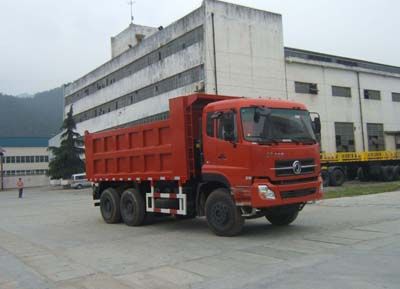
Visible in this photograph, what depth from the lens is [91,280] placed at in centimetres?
754

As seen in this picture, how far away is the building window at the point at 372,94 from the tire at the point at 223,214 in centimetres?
4157

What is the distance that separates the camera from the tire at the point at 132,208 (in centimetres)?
1383

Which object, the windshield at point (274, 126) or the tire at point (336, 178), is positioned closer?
the windshield at point (274, 126)

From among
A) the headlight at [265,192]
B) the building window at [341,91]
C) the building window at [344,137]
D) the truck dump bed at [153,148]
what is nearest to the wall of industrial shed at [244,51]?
the building window at [341,91]

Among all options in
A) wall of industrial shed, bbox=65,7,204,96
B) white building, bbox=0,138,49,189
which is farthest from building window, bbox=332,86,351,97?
white building, bbox=0,138,49,189

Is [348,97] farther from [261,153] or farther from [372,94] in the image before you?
[261,153]

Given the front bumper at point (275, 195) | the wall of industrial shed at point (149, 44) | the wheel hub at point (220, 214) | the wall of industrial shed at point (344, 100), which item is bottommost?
the wheel hub at point (220, 214)

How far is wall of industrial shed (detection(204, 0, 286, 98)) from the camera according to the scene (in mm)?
37594

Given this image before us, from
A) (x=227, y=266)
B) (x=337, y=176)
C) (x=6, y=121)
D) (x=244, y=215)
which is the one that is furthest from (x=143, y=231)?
(x=6, y=121)

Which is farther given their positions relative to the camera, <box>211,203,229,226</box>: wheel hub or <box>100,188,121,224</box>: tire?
<box>100,188,121,224</box>: tire

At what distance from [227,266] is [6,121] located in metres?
126

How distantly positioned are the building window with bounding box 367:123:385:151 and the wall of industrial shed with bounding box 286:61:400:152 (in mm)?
510

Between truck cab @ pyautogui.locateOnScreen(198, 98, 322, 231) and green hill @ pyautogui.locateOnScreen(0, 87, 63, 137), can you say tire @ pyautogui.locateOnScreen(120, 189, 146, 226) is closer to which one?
truck cab @ pyautogui.locateOnScreen(198, 98, 322, 231)

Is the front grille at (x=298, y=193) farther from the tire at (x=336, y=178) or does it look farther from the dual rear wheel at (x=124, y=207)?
the tire at (x=336, y=178)
